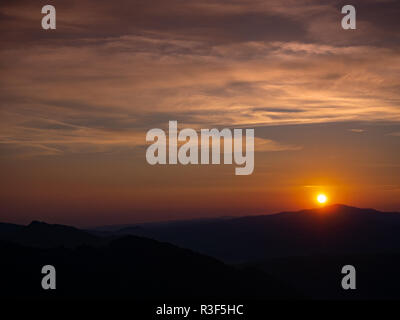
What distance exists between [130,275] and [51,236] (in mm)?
72492

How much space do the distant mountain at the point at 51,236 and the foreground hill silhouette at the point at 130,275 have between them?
51.5 meters

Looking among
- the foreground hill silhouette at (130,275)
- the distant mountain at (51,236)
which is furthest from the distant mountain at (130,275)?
the distant mountain at (51,236)

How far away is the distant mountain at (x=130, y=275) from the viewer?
5400 cm

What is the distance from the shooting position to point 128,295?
5428cm

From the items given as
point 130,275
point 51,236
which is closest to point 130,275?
point 130,275

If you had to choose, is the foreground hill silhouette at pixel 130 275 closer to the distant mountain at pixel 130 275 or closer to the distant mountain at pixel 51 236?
the distant mountain at pixel 130 275

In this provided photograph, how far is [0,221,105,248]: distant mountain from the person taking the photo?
116 metres

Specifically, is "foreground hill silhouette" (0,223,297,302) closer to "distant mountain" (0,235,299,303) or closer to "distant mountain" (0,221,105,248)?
"distant mountain" (0,235,299,303)

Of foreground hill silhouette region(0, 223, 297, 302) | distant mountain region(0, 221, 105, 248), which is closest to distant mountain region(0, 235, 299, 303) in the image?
foreground hill silhouette region(0, 223, 297, 302)
